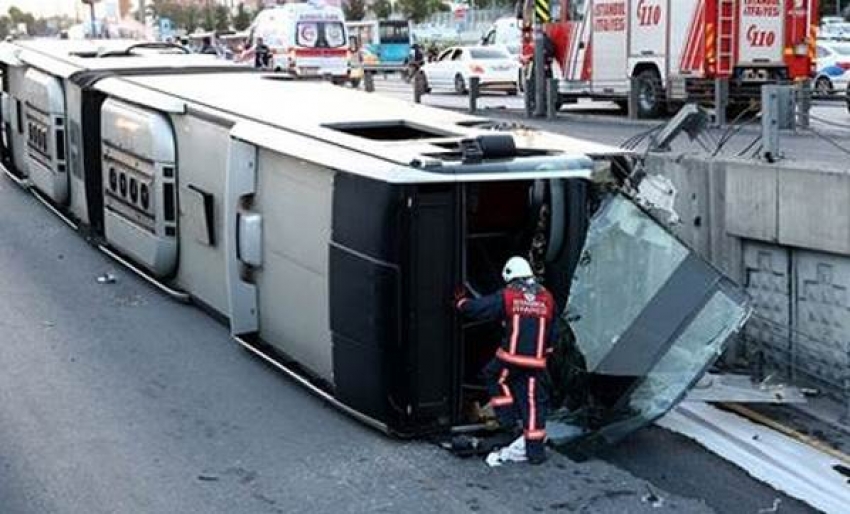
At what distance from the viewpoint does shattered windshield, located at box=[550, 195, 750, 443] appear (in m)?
Answer: 7.29

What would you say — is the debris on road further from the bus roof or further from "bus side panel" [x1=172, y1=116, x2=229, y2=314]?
the bus roof

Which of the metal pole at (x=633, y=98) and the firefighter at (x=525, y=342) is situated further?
the metal pole at (x=633, y=98)

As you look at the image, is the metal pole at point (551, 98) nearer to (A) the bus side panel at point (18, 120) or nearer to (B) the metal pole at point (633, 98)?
(B) the metal pole at point (633, 98)

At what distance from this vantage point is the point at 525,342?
23.2 ft

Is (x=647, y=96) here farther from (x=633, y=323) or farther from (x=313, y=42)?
(x=633, y=323)

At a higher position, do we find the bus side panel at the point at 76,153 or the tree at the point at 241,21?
the tree at the point at 241,21

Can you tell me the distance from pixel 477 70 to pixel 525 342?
30.5 meters

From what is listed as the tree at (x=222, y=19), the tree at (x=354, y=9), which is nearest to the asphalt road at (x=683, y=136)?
the tree at (x=354, y=9)

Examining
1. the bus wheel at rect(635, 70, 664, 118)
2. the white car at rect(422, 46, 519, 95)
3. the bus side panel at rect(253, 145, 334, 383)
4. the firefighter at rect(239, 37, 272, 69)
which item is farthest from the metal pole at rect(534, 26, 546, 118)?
the bus side panel at rect(253, 145, 334, 383)

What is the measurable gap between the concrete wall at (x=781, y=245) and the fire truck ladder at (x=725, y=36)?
13532mm

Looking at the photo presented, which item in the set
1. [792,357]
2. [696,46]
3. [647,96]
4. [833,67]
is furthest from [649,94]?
[792,357]

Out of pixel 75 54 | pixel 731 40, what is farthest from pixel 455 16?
pixel 75 54

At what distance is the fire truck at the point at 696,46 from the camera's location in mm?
22594

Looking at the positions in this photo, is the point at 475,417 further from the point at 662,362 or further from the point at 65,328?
the point at 65,328
